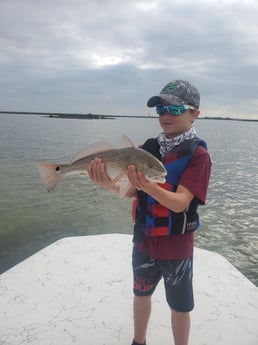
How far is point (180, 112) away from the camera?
2.79m

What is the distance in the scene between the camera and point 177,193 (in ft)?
8.65

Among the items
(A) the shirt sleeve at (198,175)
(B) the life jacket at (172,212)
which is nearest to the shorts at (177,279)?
(B) the life jacket at (172,212)

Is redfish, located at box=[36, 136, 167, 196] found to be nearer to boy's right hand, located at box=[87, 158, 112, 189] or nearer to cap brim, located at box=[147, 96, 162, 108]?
boy's right hand, located at box=[87, 158, 112, 189]

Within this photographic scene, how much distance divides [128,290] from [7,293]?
156 centimetres

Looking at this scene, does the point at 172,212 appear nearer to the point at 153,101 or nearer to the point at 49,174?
the point at 153,101

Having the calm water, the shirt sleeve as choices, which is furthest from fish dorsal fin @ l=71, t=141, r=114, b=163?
the calm water

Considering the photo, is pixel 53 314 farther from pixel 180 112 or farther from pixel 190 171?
pixel 180 112

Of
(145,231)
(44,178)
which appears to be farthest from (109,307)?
(44,178)

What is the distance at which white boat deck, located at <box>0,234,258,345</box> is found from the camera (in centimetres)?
352

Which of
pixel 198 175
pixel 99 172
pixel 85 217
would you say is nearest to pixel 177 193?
pixel 198 175

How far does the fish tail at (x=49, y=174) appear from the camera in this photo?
304cm

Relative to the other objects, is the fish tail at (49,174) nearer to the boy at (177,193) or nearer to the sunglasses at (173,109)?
the boy at (177,193)

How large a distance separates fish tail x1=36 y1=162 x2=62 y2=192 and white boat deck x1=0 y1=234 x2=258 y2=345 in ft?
5.48

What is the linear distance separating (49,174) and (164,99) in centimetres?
124
